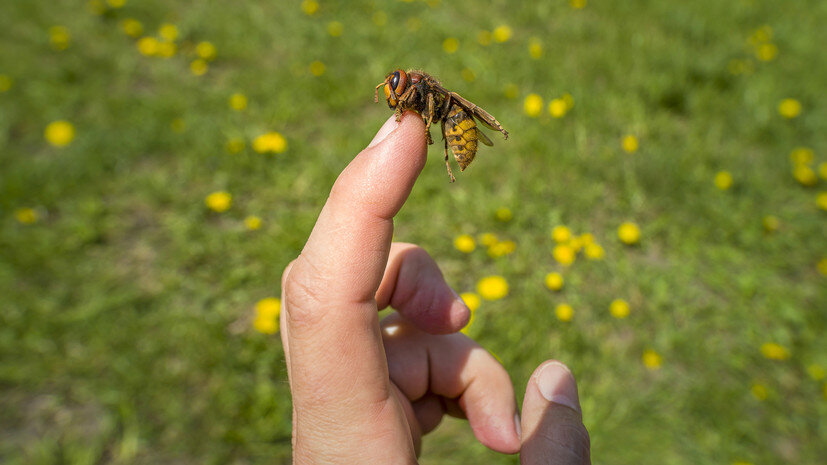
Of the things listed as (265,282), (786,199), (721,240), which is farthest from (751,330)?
(265,282)

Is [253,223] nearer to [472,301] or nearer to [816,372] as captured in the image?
[472,301]

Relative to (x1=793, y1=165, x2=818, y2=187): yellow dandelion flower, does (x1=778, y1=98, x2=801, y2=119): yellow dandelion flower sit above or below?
above

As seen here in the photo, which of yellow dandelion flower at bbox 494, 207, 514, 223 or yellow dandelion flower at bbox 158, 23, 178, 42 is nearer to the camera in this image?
yellow dandelion flower at bbox 494, 207, 514, 223

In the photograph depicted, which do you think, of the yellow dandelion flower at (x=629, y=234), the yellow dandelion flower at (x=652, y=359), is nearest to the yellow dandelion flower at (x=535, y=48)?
the yellow dandelion flower at (x=629, y=234)

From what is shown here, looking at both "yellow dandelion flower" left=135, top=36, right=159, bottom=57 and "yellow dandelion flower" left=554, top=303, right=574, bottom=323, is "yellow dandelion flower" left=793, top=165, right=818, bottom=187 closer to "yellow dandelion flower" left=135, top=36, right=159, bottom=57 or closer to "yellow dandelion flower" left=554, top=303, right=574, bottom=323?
"yellow dandelion flower" left=554, top=303, right=574, bottom=323

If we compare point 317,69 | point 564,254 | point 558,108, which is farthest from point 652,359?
point 317,69

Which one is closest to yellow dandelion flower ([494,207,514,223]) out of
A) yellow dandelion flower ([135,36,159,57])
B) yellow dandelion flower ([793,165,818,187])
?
yellow dandelion flower ([793,165,818,187])

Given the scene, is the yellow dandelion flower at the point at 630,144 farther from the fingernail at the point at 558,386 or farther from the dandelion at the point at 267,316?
the dandelion at the point at 267,316
